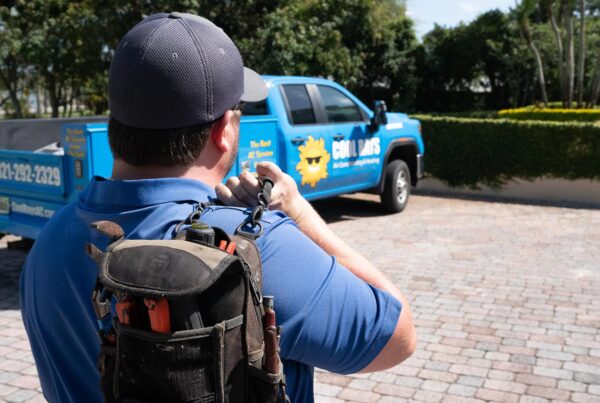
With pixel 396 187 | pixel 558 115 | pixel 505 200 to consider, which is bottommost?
pixel 505 200

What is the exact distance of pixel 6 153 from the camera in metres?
6.39

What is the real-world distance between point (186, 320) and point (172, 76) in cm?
51

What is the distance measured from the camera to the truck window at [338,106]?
29.4 ft

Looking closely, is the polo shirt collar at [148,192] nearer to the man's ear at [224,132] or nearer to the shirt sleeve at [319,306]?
the man's ear at [224,132]

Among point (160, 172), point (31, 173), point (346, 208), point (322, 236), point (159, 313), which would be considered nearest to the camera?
point (159, 313)

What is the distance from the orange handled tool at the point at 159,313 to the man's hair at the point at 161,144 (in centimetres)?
38

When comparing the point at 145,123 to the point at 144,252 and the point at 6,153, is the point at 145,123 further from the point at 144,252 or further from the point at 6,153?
the point at 6,153

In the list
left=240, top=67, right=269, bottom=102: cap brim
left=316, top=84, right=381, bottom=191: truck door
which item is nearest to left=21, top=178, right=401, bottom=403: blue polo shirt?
left=240, top=67, right=269, bottom=102: cap brim

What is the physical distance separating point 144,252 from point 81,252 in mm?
331

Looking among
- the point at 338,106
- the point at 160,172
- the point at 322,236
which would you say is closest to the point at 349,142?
the point at 338,106

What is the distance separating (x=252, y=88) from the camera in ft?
5.40

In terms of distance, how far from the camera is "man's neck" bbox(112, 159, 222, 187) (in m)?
1.40

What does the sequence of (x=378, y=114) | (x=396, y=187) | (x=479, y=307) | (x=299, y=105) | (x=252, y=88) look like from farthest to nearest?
(x=396, y=187) < (x=378, y=114) < (x=299, y=105) < (x=479, y=307) < (x=252, y=88)

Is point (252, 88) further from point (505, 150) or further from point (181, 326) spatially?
point (505, 150)
